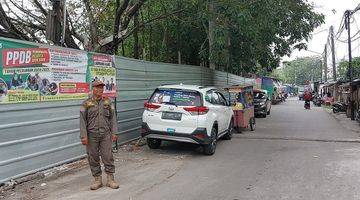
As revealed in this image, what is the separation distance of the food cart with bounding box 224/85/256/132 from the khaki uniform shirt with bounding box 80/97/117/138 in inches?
350

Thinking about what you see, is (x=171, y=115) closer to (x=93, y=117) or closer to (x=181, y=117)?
(x=181, y=117)

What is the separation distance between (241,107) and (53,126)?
8.50 metres

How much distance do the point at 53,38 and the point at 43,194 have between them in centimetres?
479

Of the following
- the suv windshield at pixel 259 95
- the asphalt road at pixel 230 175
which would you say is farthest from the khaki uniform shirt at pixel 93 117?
A: the suv windshield at pixel 259 95

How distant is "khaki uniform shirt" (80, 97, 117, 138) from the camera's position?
24.7 ft

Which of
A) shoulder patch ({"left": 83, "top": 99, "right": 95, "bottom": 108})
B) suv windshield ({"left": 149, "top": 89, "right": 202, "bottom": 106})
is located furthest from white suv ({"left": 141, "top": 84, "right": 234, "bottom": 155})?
shoulder patch ({"left": 83, "top": 99, "right": 95, "bottom": 108})

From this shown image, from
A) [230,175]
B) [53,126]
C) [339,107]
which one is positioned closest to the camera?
[230,175]

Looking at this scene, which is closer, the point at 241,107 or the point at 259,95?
the point at 241,107

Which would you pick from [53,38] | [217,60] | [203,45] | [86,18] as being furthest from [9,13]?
Answer: [203,45]

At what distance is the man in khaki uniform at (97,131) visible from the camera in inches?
297

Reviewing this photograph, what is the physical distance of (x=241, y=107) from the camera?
634 inches

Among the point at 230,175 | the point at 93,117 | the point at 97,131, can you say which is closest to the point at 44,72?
the point at 93,117

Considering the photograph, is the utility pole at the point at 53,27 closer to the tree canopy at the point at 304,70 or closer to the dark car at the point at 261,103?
the dark car at the point at 261,103

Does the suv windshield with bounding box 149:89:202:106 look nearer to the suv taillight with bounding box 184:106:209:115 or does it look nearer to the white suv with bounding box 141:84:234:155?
the white suv with bounding box 141:84:234:155
